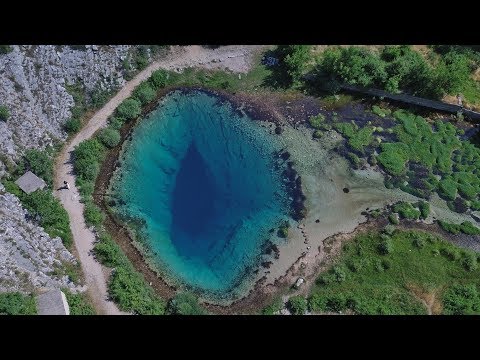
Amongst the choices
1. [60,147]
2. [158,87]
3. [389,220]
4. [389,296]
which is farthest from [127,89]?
[389,296]

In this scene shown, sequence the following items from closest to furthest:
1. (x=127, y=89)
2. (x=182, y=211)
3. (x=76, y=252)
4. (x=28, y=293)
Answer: (x=28, y=293), (x=76, y=252), (x=182, y=211), (x=127, y=89)

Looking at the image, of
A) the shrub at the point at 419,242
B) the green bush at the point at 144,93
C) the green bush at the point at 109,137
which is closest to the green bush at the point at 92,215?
the green bush at the point at 109,137

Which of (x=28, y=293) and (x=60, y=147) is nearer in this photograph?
(x=28, y=293)

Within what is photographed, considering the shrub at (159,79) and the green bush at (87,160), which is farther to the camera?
the shrub at (159,79)

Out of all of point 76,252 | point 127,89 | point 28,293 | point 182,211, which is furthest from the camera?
point 127,89

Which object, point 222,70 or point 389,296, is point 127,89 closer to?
point 222,70

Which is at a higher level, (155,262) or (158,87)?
(158,87)

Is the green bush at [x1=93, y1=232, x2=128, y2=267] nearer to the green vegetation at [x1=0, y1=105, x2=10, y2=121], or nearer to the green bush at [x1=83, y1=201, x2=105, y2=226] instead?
the green bush at [x1=83, y1=201, x2=105, y2=226]

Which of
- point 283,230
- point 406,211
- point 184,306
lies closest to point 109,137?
point 184,306

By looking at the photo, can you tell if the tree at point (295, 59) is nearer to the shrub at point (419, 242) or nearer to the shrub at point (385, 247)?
the shrub at point (385, 247)
